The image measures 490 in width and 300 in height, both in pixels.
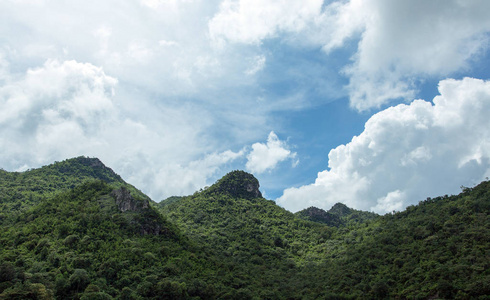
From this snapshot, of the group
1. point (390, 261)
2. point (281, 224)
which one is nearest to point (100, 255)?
point (390, 261)

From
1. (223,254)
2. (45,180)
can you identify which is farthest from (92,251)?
(45,180)

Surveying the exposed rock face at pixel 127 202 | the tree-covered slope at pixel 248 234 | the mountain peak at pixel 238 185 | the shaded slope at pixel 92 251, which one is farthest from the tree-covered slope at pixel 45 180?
the mountain peak at pixel 238 185

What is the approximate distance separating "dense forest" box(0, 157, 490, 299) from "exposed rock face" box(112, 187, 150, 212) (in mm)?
331

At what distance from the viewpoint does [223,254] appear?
360 feet

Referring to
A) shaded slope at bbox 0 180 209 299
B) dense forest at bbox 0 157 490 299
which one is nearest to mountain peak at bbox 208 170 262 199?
dense forest at bbox 0 157 490 299

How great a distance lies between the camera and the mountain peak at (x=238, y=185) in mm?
173875

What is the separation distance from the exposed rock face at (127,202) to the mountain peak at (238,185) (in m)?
73.8

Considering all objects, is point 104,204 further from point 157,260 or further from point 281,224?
point 281,224

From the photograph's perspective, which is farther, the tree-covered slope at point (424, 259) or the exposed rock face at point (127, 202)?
the exposed rock face at point (127, 202)

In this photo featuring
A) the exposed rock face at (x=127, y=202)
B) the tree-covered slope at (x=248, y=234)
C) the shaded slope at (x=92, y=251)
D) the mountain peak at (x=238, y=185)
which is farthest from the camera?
the mountain peak at (x=238, y=185)

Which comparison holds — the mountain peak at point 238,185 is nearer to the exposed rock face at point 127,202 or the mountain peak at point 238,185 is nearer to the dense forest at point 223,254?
the dense forest at point 223,254

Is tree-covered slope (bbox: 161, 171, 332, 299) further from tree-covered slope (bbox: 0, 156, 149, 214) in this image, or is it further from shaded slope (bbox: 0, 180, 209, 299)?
tree-covered slope (bbox: 0, 156, 149, 214)

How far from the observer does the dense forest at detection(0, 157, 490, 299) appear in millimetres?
61812

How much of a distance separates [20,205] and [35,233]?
161 ft
